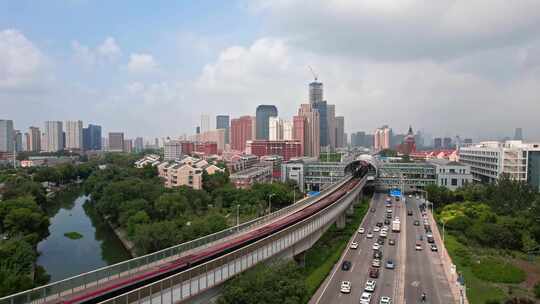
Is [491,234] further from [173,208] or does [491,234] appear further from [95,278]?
[95,278]

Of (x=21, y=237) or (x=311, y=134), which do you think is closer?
(x=21, y=237)

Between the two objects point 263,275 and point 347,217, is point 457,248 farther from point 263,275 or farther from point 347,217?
point 263,275

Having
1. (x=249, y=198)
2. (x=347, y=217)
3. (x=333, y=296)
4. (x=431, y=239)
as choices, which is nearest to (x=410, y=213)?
(x=347, y=217)

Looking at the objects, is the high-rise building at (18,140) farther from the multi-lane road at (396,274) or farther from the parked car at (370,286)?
the parked car at (370,286)

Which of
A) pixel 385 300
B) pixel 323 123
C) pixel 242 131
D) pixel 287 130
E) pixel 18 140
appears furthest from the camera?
pixel 323 123

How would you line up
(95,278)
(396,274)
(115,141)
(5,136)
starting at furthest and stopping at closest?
(115,141), (5,136), (396,274), (95,278)

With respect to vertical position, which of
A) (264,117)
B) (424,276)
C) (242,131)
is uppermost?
(264,117)

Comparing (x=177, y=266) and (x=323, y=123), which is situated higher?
(x=323, y=123)

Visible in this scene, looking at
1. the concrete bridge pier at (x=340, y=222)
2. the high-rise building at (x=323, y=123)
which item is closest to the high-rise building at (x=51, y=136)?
the high-rise building at (x=323, y=123)

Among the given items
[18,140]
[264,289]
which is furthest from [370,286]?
[18,140]
